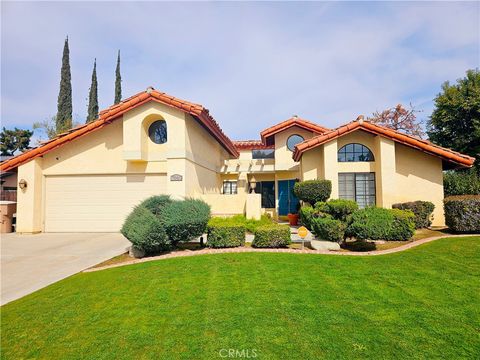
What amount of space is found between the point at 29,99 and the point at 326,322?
3429cm

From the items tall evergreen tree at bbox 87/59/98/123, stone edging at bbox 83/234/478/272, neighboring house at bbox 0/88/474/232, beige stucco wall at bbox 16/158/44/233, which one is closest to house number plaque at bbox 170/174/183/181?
neighboring house at bbox 0/88/474/232

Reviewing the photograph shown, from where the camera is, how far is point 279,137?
19.1 m

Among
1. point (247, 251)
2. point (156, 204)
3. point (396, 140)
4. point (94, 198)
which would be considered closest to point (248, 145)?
point (396, 140)

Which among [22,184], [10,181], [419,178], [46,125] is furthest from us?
[46,125]

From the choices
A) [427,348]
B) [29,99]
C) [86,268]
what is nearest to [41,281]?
[86,268]

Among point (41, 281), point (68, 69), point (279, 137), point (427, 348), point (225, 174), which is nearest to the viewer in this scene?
point (427, 348)

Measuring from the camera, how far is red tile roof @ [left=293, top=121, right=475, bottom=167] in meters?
12.8

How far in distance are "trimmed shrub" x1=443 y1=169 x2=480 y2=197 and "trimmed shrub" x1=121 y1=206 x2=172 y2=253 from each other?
1690 centimetres

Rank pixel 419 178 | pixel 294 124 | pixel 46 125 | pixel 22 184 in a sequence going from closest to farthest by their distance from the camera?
pixel 419 178, pixel 22 184, pixel 294 124, pixel 46 125

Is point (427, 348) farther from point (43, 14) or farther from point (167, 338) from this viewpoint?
point (43, 14)

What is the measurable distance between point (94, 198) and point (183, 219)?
8.37 metres

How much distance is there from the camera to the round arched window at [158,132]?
14578 millimetres

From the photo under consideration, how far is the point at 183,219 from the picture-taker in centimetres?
905

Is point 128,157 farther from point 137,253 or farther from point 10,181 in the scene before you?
point 10,181
